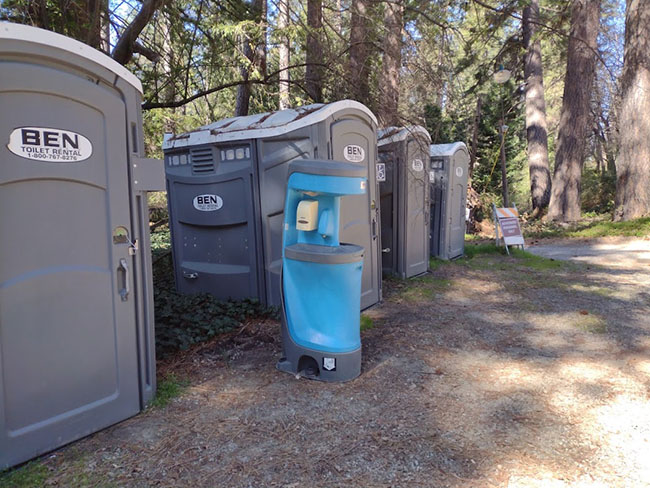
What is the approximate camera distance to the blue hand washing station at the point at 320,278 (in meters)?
3.47

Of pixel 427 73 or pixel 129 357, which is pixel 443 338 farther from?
pixel 427 73

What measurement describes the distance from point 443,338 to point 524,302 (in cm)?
194

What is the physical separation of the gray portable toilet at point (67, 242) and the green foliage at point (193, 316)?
3.78ft

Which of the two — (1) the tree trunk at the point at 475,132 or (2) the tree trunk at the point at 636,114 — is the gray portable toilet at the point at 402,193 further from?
(1) the tree trunk at the point at 475,132

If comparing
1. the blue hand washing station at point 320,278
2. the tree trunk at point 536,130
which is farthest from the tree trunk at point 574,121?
the blue hand washing station at point 320,278

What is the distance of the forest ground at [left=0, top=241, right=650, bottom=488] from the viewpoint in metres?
2.49

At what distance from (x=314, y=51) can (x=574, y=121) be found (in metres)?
10.6

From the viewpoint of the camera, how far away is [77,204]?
2648mm

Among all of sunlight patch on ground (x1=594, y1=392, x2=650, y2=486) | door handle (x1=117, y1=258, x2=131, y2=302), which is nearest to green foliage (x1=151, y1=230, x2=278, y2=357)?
door handle (x1=117, y1=258, x2=131, y2=302)

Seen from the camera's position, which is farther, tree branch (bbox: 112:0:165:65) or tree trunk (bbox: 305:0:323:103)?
tree trunk (bbox: 305:0:323:103)

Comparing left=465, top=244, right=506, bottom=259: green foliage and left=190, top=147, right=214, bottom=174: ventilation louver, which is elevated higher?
left=190, top=147, right=214, bottom=174: ventilation louver

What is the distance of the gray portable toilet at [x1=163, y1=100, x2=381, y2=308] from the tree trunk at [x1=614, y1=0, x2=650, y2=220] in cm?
1040

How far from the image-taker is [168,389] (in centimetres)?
345

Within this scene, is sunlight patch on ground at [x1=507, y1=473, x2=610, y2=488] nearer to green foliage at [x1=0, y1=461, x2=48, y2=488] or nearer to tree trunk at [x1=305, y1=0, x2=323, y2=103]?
green foliage at [x1=0, y1=461, x2=48, y2=488]
